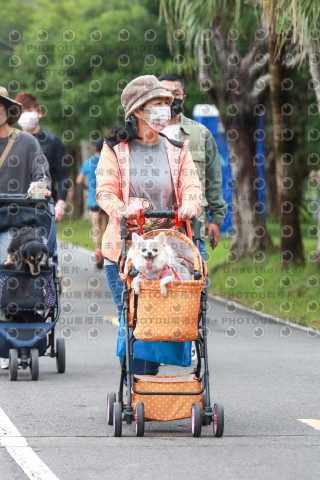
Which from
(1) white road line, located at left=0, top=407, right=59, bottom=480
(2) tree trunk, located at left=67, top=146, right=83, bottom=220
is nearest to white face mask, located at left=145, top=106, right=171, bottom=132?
(1) white road line, located at left=0, top=407, right=59, bottom=480

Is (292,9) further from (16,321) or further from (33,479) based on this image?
(33,479)

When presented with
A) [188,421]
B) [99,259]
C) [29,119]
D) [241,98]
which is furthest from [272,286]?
[188,421]

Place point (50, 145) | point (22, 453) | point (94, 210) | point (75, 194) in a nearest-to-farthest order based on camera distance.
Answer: point (22, 453) → point (50, 145) → point (94, 210) → point (75, 194)

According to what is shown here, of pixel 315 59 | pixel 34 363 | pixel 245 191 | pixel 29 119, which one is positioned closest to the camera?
pixel 34 363

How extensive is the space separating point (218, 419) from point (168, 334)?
57 cm

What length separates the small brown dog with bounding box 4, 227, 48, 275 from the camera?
30.3ft

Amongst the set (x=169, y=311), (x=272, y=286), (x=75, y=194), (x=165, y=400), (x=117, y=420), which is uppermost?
(x=75, y=194)

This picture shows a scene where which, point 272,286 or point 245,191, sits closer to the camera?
point 272,286

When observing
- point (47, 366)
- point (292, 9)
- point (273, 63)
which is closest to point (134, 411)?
point (47, 366)

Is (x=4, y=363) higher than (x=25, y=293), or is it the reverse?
(x=25, y=293)

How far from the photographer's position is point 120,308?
7668mm

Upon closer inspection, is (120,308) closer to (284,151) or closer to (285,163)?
(285,163)

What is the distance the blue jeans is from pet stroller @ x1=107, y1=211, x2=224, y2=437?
0.22 m

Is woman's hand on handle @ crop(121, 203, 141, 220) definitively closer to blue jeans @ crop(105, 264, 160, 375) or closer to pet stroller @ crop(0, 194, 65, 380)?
blue jeans @ crop(105, 264, 160, 375)
